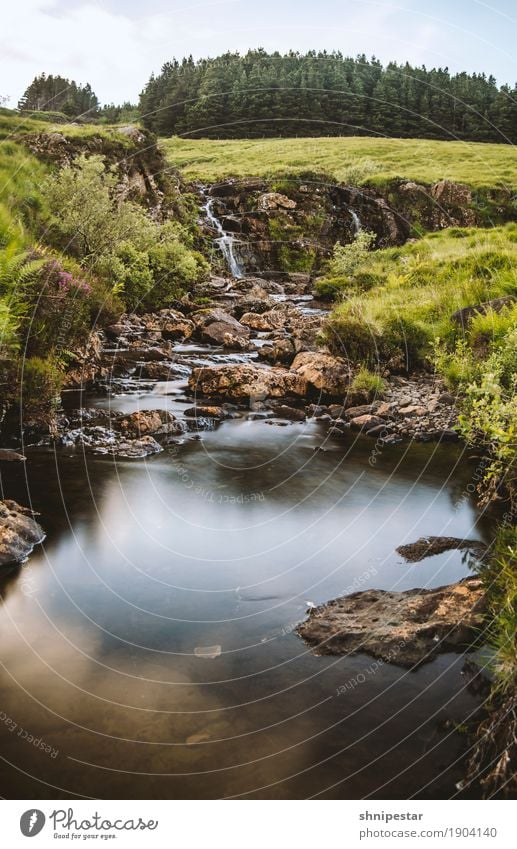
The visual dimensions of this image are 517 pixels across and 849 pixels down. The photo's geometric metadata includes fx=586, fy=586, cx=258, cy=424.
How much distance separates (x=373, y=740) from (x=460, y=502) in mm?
6199

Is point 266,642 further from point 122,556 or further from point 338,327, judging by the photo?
point 338,327

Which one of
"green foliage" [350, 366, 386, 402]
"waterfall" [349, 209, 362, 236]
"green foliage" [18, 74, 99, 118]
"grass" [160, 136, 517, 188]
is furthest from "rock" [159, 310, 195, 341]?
"green foliage" [18, 74, 99, 118]

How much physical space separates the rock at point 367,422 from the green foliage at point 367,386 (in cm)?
116

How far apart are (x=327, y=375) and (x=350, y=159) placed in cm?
4238

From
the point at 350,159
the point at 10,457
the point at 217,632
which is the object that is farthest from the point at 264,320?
the point at 350,159

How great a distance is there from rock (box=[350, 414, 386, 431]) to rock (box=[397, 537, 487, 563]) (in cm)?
555

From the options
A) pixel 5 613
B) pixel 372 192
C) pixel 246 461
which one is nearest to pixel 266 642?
pixel 5 613

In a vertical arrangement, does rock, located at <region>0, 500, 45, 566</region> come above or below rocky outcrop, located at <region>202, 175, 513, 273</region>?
below

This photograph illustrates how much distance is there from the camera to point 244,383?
52.0 ft

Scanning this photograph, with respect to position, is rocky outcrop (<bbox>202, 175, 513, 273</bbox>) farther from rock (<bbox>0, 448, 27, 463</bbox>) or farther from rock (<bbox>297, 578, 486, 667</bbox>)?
rock (<bbox>297, 578, 486, 667</bbox>)

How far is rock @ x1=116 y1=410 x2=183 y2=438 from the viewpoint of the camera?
12.5 metres

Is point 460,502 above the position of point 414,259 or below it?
below

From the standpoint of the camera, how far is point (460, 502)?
10.2m

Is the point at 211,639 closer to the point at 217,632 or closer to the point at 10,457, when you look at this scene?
the point at 217,632
